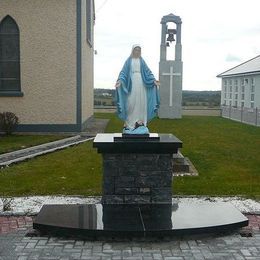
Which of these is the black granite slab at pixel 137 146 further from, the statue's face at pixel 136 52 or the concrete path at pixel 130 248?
the concrete path at pixel 130 248

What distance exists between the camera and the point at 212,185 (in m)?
9.80

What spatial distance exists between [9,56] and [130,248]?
1467 cm

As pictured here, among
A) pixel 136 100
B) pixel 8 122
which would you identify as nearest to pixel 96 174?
pixel 136 100

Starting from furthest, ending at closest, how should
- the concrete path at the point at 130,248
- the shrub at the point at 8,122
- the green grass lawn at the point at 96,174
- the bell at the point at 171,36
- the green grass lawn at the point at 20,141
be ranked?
the bell at the point at 171,36
the shrub at the point at 8,122
the green grass lawn at the point at 20,141
the green grass lawn at the point at 96,174
the concrete path at the point at 130,248

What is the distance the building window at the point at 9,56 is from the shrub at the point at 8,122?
1.28 meters

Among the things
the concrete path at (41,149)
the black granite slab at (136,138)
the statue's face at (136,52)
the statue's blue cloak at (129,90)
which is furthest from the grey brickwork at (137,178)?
the concrete path at (41,149)

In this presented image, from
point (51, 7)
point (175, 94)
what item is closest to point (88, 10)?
point (51, 7)

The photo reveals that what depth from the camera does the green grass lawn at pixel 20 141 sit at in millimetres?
14914

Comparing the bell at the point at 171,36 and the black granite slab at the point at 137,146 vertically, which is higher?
the bell at the point at 171,36

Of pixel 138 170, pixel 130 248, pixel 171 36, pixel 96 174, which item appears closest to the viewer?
pixel 130 248

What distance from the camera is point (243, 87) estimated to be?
3338 centimetres

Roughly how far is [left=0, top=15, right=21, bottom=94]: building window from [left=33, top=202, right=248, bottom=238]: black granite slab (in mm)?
12569

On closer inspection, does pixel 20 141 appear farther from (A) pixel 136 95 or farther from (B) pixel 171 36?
(B) pixel 171 36

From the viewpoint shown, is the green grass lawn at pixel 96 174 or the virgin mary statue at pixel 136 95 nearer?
the virgin mary statue at pixel 136 95
